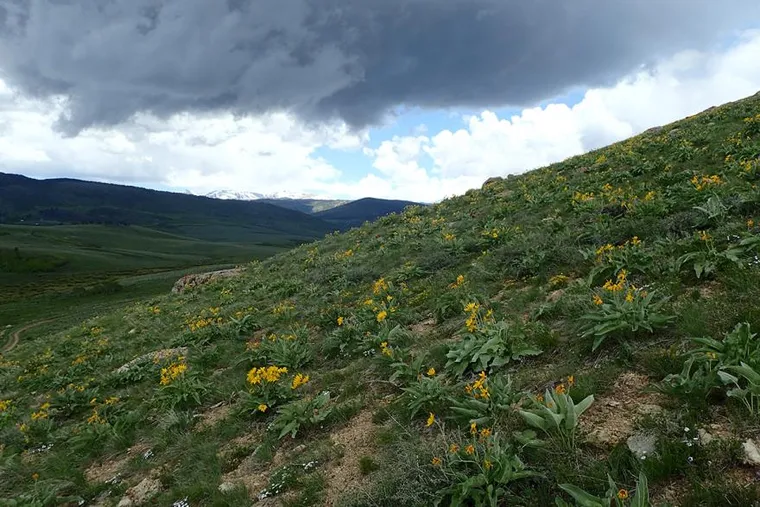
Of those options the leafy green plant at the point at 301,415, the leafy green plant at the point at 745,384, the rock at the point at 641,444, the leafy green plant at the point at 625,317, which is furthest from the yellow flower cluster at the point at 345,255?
the leafy green plant at the point at 745,384

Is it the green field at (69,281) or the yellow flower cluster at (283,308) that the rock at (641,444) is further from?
the green field at (69,281)

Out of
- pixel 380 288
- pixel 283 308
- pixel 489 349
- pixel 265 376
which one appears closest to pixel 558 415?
pixel 489 349

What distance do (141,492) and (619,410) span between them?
6332 mm

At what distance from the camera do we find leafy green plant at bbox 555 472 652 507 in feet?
10.7

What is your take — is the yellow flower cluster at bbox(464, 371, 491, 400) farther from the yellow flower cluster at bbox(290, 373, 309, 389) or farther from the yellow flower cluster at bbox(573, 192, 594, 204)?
the yellow flower cluster at bbox(573, 192, 594, 204)

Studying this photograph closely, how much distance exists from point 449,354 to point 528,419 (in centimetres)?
224

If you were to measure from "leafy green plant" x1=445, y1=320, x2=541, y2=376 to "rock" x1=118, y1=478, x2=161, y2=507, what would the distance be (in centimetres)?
447

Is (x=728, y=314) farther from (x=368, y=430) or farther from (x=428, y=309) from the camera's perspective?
(x=428, y=309)

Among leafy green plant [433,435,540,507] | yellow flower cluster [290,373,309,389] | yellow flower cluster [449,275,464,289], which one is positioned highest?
yellow flower cluster [449,275,464,289]

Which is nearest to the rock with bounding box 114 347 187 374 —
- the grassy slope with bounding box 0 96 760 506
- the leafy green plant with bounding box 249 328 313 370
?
the grassy slope with bounding box 0 96 760 506

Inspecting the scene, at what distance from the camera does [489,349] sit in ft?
21.6

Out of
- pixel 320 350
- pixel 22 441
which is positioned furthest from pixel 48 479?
pixel 320 350

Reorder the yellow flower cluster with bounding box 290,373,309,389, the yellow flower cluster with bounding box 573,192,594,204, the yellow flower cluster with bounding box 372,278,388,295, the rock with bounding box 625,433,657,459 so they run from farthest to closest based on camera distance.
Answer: the yellow flower cluster with bounding box 573,192,594,204 → the yellow flower cluster with bounding box 372,278,388,295 → the yellow flower cluster with bounding box 290,373,309,389 → the rock with bounding box 625,433,657,459

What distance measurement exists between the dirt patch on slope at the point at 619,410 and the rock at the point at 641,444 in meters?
0.12
